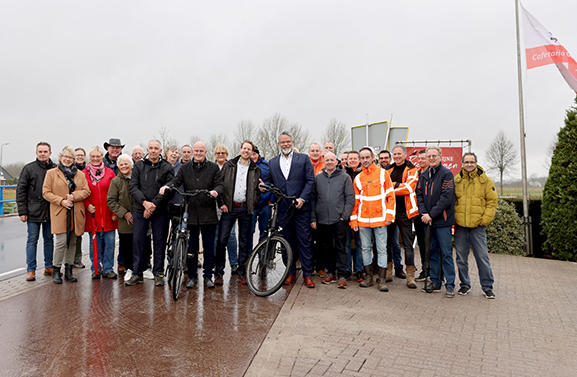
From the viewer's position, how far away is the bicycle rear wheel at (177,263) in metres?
5.39

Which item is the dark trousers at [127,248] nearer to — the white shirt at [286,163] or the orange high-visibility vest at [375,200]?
the white shirt at [286,163]

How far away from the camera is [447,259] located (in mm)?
5988

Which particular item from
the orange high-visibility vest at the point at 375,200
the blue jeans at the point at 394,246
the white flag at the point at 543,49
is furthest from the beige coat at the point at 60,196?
the white flag at the point at 543,49

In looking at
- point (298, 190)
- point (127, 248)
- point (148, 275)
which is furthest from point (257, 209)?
point (127, 248)

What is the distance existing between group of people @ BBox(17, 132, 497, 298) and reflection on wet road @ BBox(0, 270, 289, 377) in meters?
0.68

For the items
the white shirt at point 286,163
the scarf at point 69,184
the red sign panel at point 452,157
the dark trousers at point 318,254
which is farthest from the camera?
the red sign panel at point 452,157

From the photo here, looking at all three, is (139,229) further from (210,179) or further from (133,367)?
(133,367)

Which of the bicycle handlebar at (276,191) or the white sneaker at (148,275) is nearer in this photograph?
the bicycle handlebar at (276,191)

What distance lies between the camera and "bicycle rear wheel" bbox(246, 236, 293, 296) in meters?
5.75

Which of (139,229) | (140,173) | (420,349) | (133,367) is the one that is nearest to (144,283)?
(139,229)

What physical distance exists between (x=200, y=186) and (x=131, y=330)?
2.32 meters

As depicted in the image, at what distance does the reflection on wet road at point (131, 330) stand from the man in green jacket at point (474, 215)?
2.74 m

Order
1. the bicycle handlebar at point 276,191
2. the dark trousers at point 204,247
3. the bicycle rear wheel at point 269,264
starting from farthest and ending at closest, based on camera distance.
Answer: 1. the dark trousers at point 204,247
2. the bicycle handlebar at point 276,191
3. the bicycle rear wheel at point 269,264

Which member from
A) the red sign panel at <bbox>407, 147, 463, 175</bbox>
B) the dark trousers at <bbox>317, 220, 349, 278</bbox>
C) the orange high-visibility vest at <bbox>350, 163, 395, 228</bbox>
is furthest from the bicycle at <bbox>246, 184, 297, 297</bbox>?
Answer: the red sign panel at <bbox>407, 147, 463, 175</bbox>
